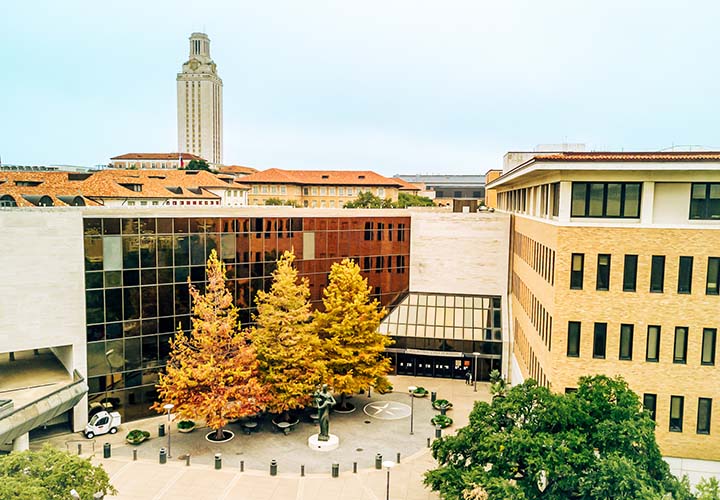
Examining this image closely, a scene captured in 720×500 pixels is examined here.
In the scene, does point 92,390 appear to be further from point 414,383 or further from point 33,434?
point 414,383

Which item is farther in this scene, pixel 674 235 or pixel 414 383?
pixel 414 383

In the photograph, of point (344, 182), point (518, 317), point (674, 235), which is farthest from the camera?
point (344, 182)

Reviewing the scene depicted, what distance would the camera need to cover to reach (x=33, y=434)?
1423 inches

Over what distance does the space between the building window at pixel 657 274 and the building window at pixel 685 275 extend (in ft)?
2.30

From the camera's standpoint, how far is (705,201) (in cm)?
2600

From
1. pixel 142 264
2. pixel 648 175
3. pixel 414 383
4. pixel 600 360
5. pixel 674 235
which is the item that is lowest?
pixel 414 383

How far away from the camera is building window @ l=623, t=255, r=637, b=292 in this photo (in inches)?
1037

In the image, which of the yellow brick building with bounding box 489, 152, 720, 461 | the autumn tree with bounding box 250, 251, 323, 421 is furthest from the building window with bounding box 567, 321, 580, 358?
the autumn tree with bounding box 250, 251, 323, 421

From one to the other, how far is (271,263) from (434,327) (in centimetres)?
1554

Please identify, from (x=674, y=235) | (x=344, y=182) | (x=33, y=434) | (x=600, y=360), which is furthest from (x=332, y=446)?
(x=344, y=182)

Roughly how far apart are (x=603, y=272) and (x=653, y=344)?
392 centimetres

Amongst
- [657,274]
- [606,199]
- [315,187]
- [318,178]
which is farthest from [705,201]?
[318,178]

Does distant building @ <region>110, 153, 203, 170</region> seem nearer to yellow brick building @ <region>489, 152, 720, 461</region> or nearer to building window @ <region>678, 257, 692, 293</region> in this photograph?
yellow brick building @ <region>489, 152, 720, 461</region>

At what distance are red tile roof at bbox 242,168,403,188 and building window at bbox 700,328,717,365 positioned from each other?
93367mm
